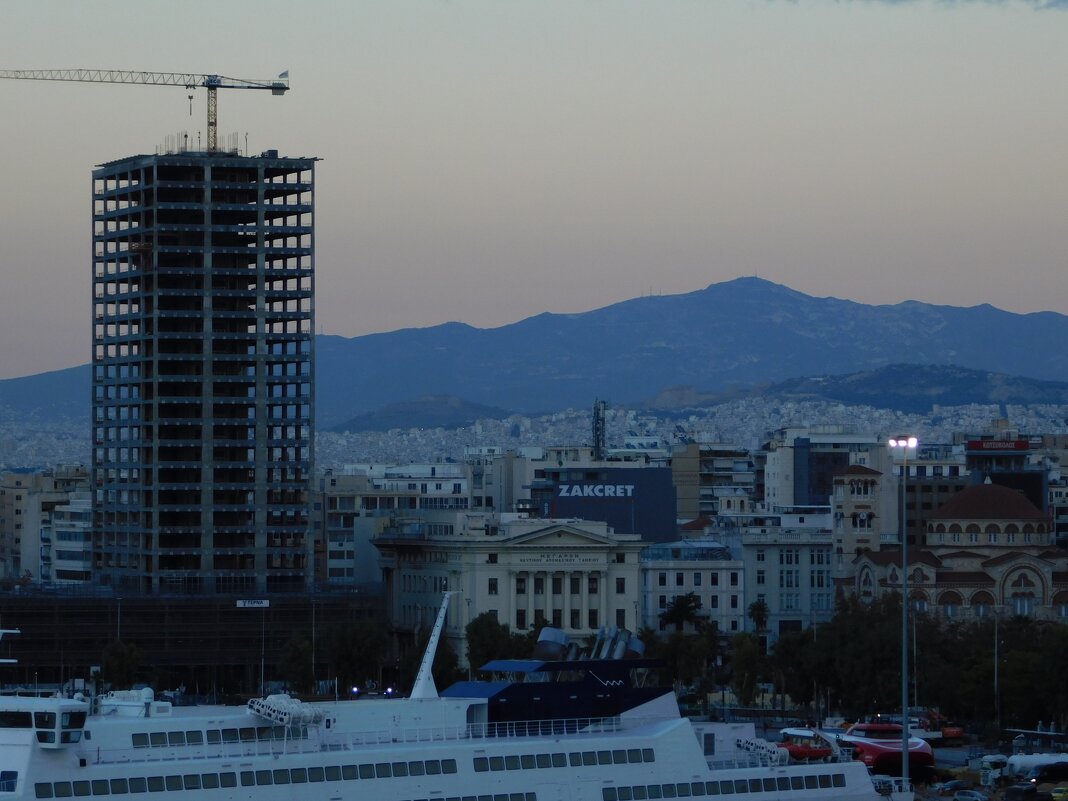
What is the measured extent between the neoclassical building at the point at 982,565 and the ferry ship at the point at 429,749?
97.4 metres

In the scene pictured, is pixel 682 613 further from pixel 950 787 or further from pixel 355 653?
pixel 950 787

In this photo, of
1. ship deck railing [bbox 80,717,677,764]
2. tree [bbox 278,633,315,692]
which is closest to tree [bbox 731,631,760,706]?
tree [bbox 278,633,315,692]

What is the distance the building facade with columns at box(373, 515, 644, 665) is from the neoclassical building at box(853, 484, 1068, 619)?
55.5 feet

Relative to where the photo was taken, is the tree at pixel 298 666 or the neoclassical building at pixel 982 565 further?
the neoclassical building at pixel 982 565

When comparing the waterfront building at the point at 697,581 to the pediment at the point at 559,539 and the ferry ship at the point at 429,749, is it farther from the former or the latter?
the ferry ship at the point at 429,749

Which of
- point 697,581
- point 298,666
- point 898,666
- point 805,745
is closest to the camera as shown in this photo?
point 805,745

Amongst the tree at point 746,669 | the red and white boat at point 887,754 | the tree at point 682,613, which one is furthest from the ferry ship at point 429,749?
the tree at point 682,613

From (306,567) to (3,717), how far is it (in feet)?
339

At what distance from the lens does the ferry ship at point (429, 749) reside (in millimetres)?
73312

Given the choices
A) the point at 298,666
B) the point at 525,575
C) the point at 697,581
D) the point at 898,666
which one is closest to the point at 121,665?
the point at 298,666

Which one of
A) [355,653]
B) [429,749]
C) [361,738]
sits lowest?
[355,653]

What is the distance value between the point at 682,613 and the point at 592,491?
46.6 feet

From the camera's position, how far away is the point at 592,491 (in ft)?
646

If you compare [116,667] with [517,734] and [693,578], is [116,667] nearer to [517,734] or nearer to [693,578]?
[693,578]
